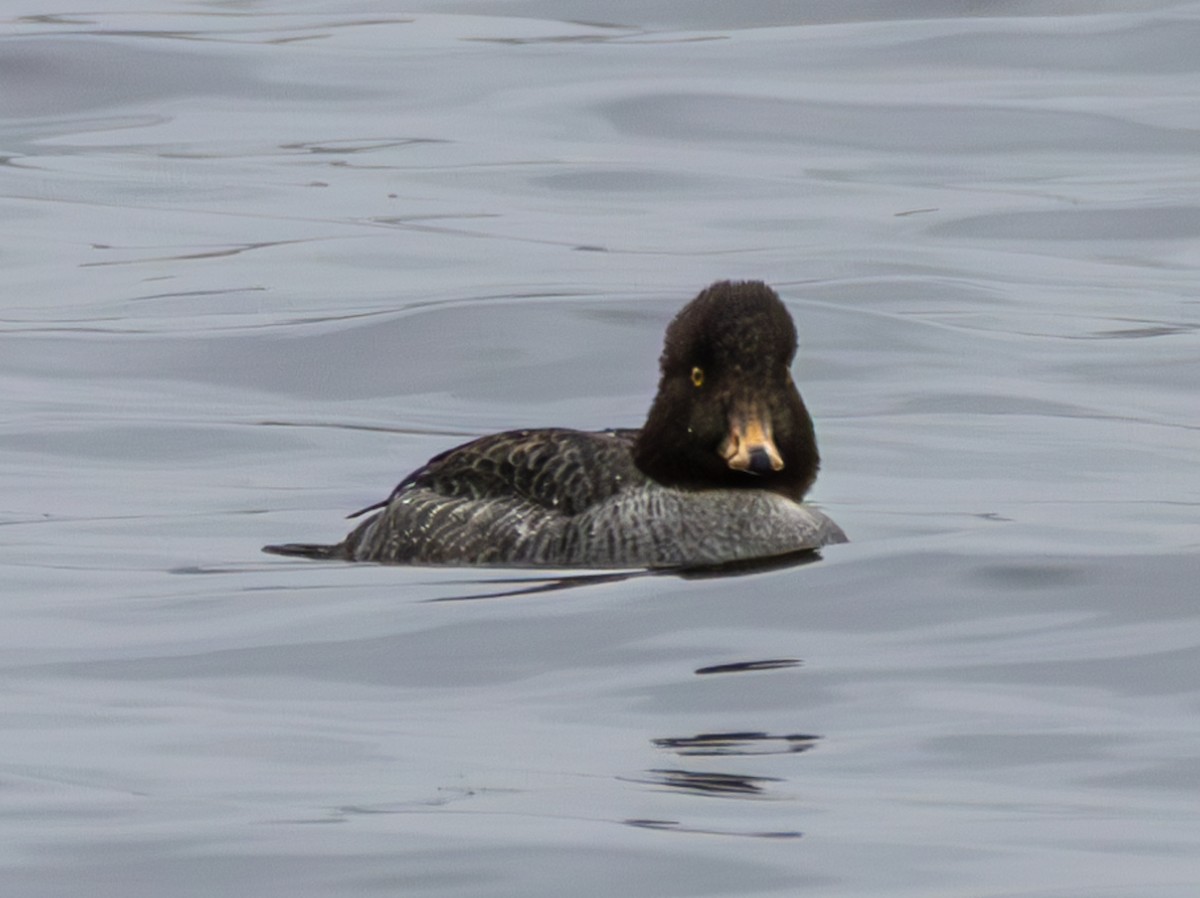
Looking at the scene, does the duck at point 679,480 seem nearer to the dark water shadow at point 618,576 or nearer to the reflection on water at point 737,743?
the dark water shadow at point 618,576

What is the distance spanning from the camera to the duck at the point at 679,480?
36.3 ft

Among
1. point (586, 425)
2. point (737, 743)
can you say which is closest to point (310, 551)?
point (737, 743)

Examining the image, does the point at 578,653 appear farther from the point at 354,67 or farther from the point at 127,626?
the point at 354,67

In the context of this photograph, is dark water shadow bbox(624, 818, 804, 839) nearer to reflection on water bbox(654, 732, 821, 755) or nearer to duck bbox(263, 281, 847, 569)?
reflection on water bbox(654, 732, 821, 755)

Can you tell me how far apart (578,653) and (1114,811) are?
238cm

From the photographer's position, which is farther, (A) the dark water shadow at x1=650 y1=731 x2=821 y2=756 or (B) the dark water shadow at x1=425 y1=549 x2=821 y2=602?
(B) the dark water shadow at x1=425 y1=549 x2=821 y2=602

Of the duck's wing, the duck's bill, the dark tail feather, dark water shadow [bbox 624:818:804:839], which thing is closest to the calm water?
dark water shadow [bbox 624:818:804:839]

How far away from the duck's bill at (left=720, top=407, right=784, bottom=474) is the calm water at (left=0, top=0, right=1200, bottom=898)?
517mm

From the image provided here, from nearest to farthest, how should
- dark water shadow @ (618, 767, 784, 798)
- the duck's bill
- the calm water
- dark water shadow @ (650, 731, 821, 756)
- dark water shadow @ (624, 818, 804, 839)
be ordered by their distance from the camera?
dark water shadow @ (624, 818, 804, 839), the calm water, dark water shadow @ (618, 767, 784, 798), dark water shadow @ (650, 731, 821, 756), the duck's bill

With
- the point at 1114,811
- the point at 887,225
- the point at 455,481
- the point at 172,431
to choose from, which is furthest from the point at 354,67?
the point at 1114,811

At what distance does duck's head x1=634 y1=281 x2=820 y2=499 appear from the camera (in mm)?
11047

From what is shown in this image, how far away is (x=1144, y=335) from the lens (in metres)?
18.4

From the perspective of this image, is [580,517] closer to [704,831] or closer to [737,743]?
[737,743]

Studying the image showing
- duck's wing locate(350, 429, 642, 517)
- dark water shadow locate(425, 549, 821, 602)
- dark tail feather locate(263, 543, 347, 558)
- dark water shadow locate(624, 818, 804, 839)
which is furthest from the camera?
dark tail feather locate(263, 543, 347, 558)
